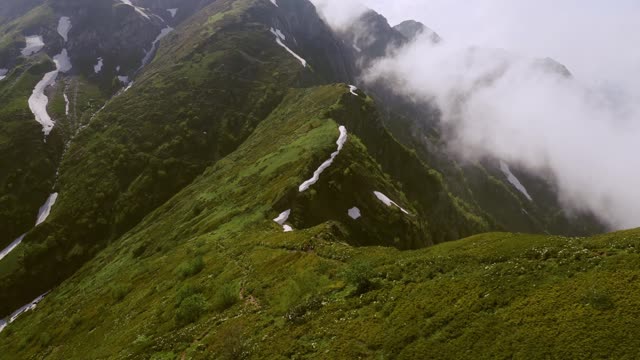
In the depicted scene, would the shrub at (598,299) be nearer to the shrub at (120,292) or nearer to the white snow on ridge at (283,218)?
the white snow on ridge at (283,218)

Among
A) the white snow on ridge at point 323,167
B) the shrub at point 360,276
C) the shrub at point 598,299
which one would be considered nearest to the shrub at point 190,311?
the shrub at point 360,276

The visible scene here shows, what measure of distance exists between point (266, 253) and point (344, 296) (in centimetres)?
2195

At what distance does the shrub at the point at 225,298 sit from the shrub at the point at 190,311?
1746 mm

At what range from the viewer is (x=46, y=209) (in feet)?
510

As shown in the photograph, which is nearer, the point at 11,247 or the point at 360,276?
the point at 360,276

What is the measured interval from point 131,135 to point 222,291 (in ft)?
499

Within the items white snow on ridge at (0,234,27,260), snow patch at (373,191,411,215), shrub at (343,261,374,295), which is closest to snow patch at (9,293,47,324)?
white snow on ridge at (0,234,27,260)

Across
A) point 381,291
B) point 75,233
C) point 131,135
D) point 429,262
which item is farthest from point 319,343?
point 131,135

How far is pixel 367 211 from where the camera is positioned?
85.4 metres

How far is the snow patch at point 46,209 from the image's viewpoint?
150725 mm

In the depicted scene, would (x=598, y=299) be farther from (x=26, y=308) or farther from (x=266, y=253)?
(x=26, y=308)

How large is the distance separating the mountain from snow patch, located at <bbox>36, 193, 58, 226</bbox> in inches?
26.1

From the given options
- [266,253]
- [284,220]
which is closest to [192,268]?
[266,253]

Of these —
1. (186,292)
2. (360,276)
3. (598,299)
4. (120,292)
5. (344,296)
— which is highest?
(598,299)
